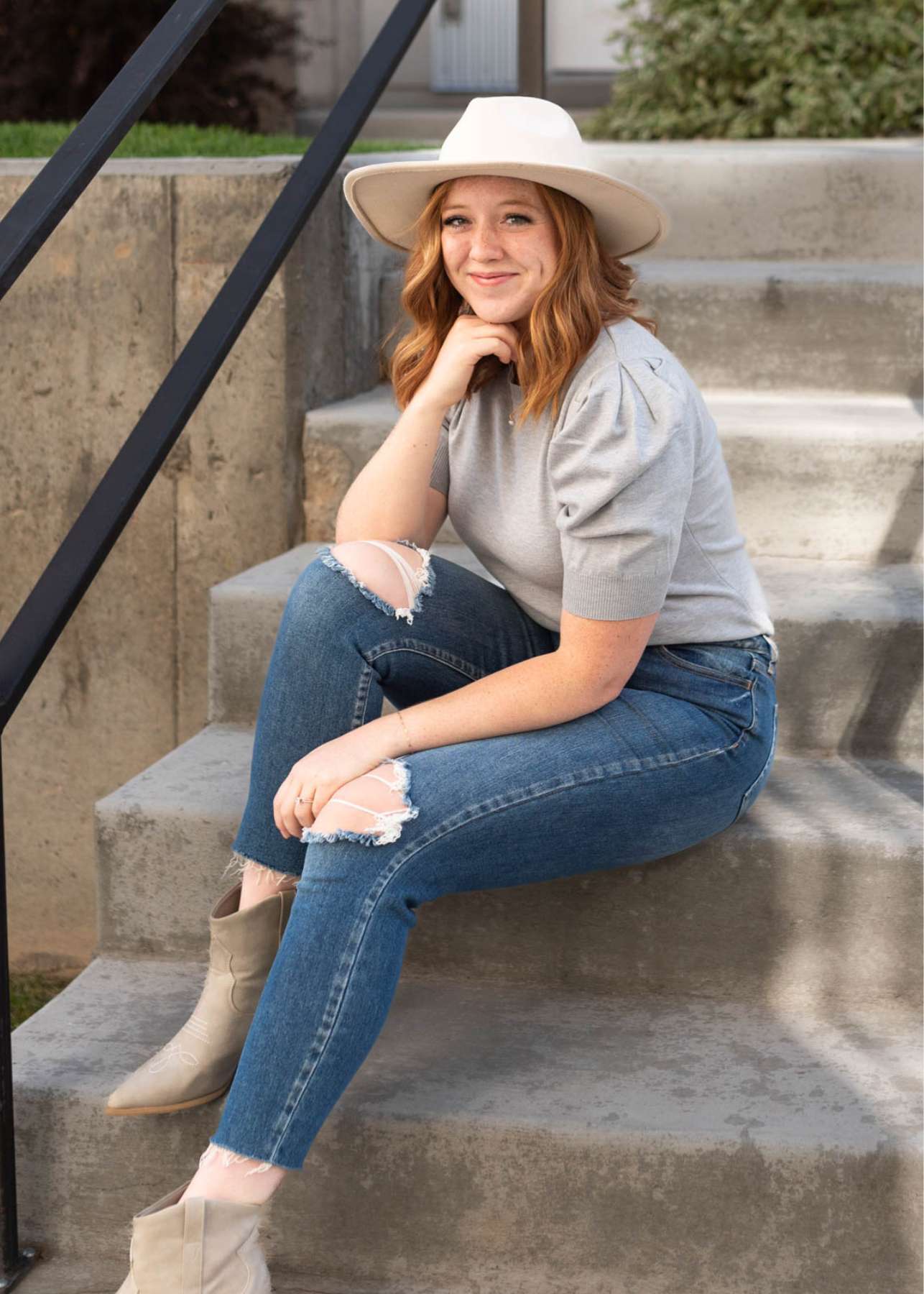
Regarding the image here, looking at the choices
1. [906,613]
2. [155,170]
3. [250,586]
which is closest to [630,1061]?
[906,613]

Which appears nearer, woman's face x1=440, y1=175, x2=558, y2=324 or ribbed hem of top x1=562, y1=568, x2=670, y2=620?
ribbed hem of top x1=562, y1=568, x2=670, y2=620

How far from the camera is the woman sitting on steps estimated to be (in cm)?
139

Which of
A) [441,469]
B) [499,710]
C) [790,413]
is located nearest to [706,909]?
[499,710]

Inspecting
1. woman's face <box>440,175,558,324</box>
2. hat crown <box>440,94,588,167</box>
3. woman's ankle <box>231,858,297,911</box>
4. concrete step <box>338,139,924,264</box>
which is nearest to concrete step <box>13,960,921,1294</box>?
woman's ankle <box>231,858,297,911</box>

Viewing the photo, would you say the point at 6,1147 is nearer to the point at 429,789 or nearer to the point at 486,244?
the point at 429,789

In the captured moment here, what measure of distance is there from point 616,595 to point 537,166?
490 millimetres

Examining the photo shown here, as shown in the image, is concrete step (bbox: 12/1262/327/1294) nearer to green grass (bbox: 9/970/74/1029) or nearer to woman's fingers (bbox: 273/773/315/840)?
woman's fingers (bbox: 273/773/315/840)

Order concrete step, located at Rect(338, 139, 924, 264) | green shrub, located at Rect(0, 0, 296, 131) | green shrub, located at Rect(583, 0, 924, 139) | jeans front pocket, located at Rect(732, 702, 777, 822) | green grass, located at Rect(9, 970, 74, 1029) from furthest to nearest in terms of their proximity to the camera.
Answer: green shrub, located at Rect(0, 0, 296, 131), green shrub, located at Rect(583, 0, 924, 139), concrete step, located at Rect(338, 139, 924, 264), green grass, located at Rect(9, 970, 74, 1029), jeans front pocket, located at Rect(732, 702, 777, 822)

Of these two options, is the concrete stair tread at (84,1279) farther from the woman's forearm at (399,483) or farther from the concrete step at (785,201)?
the concrete step at (785,201)

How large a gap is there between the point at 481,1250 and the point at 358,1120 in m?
0.21

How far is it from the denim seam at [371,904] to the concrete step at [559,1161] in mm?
208

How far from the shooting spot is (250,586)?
2.22 m

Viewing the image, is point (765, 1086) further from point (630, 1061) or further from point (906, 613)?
point (906, 613)

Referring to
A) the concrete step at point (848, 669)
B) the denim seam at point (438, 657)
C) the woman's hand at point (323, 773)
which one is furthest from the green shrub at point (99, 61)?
the woman's hand at point (323, 773)
